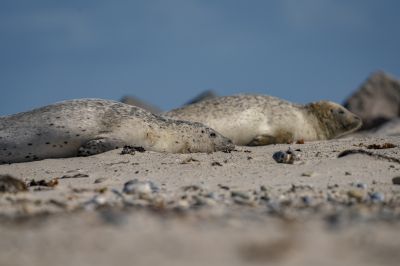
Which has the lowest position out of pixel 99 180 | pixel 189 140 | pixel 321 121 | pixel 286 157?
pixel 99 180

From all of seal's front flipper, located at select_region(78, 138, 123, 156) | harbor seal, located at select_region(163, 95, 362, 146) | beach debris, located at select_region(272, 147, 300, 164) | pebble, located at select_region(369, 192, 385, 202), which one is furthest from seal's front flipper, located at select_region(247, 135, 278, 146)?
pebble, located at select_region(369, 192, 385, 202)

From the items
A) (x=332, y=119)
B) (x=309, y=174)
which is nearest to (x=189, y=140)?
(x=309, y=174)

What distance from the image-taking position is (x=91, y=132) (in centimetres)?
786

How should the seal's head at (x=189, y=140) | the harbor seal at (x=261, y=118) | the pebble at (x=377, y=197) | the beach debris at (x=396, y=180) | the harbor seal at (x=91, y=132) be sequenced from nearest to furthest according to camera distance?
the pebble at (x=377, y=197), the beach debris at (x=396, y=180), the harbor seal at (x=91, y=132), the seal's head at (x=189, y=140), the harbor seal at (x=261, y=118)

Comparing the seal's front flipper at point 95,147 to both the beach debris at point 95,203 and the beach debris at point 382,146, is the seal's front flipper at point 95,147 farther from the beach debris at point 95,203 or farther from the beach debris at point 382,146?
the beach debris at point 95,203

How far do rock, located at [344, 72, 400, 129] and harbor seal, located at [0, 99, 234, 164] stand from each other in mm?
14249

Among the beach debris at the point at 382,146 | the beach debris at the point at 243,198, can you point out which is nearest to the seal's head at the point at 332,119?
the beach debris at the point at 382,146

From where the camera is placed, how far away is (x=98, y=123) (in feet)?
26.2

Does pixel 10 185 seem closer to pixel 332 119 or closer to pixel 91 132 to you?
pixel 91 132

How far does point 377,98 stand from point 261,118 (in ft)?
43.8

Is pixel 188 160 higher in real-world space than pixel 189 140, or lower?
lower

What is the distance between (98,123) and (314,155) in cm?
256

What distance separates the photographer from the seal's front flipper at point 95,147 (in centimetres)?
766

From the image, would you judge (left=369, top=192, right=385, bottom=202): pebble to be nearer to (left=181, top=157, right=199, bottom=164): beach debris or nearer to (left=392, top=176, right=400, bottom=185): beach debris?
(left=392, top=176, right=400, bottom=185): beach debris
